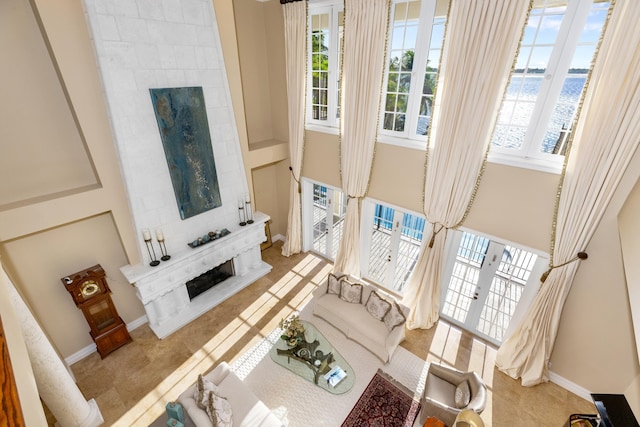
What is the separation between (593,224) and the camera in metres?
3.69

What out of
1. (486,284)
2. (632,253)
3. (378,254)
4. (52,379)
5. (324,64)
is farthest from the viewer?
(378,254)

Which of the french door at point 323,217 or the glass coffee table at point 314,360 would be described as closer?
the glass coffee table at point 314,360

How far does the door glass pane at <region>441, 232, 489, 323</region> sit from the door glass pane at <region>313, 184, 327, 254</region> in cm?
309

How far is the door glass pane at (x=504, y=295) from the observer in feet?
16.6

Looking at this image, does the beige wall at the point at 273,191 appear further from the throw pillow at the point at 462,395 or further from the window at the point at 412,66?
the throw pillow at the point at 462,395

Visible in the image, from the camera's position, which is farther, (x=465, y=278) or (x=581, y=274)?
(x=465, y=278)

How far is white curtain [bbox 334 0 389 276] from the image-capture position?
15.1 feet

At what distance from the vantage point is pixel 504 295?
5.27 metres

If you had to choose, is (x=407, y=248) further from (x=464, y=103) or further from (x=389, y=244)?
(x=464, y=103)

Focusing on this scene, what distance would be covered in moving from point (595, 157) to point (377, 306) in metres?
3.55

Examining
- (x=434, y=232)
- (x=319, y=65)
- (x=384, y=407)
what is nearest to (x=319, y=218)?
Answer: (x=434, y=232)

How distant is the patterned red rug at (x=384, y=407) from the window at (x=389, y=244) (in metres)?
2.14

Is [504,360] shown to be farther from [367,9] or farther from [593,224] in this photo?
[367,9]

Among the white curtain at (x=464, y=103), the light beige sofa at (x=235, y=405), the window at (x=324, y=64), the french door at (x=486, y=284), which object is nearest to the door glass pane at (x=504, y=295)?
the french door at (x=486, y=284)
